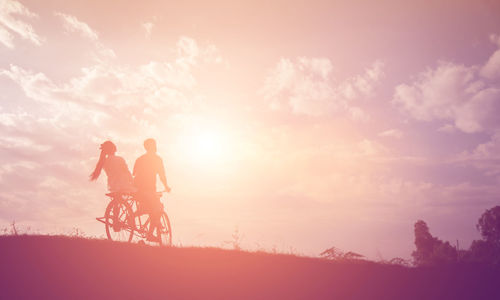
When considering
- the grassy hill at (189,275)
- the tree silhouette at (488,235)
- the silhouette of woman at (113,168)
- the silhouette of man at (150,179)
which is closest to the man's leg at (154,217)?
the silhouette of man at (150,179)

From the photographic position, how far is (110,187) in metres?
11.7

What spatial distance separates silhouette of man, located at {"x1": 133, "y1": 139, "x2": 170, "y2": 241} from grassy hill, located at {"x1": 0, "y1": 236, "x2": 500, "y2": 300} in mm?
1852

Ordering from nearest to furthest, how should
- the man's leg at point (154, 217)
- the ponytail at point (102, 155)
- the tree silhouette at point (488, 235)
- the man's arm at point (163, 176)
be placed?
the ponytail at point (102, 155) < the man's leg at point (154, 217) < the man's arm at point (163, 176) < the tree silhouette at point (488, 235)

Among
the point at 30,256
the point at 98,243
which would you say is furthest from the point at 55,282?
the point at 98,243

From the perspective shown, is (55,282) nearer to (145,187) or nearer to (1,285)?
(1,285)

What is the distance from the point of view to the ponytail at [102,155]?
11508 millimetres

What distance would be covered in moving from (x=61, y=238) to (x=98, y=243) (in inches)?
43.6

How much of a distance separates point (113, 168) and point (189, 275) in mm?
4228

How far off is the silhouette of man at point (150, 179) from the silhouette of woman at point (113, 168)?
67 cm

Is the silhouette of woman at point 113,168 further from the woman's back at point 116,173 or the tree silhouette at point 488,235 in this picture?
the tree silhouette at point 488,235

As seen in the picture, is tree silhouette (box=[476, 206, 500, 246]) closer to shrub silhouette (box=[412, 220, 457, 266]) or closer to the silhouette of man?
shrub silhouette (box=[412, 220, 457, 266])

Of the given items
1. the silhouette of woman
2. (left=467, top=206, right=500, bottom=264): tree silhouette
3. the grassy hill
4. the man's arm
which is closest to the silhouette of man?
the man's arm

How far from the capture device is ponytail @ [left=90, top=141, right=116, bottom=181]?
1151cm

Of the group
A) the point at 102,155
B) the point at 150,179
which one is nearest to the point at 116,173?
the point at 102,155
